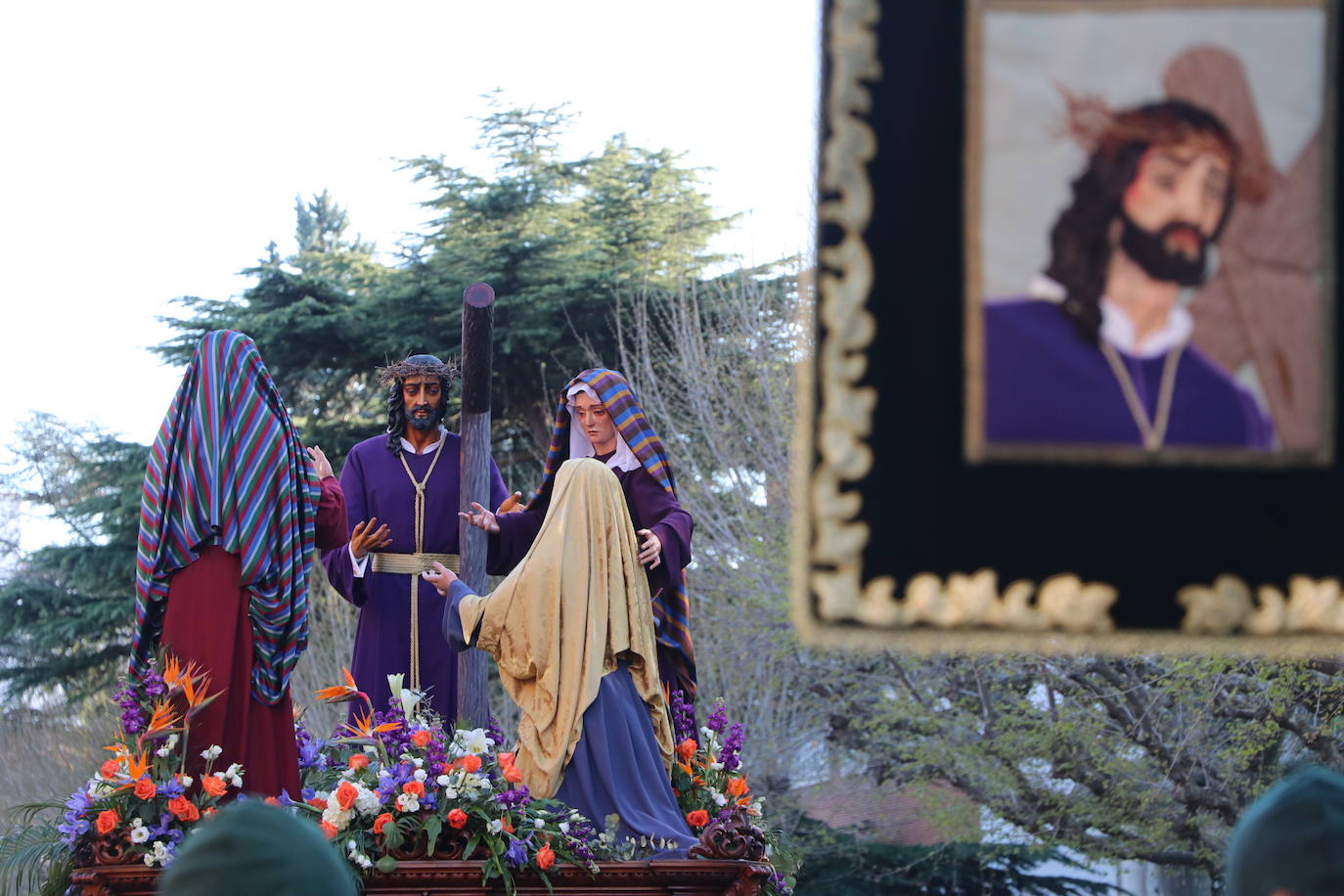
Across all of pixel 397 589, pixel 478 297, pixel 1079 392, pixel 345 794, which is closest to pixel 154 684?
pixel 345 794

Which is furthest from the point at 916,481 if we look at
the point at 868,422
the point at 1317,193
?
the point at 1317,193

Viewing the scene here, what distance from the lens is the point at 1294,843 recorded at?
2201 millimetres

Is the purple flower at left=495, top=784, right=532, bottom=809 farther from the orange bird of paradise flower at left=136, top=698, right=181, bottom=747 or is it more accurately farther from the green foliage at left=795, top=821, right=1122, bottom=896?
the green foliage at left=795, top=821, right=1122, bottom=896

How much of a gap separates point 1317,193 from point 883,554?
0.87 meters

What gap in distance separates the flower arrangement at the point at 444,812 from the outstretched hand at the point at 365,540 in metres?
1.55

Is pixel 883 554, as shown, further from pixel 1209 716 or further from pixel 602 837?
pixel 1209 716

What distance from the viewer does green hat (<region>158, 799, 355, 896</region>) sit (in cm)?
224

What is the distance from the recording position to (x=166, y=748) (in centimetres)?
640

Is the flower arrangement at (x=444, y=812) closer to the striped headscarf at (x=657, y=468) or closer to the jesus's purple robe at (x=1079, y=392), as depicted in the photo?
the striped headscarf at (x=657, y=468)

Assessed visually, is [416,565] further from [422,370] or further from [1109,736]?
[1109,736]

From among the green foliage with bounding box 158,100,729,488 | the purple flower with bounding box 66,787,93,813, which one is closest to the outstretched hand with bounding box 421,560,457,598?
the purple flower with bounding box 66,787,93,813

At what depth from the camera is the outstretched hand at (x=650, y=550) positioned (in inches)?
283

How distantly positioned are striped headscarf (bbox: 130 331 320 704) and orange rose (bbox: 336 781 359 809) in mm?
716

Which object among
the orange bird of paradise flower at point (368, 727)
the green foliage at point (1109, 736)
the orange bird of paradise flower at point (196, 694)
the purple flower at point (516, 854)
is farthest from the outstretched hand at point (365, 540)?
the green foliage at point (1109, 736)
